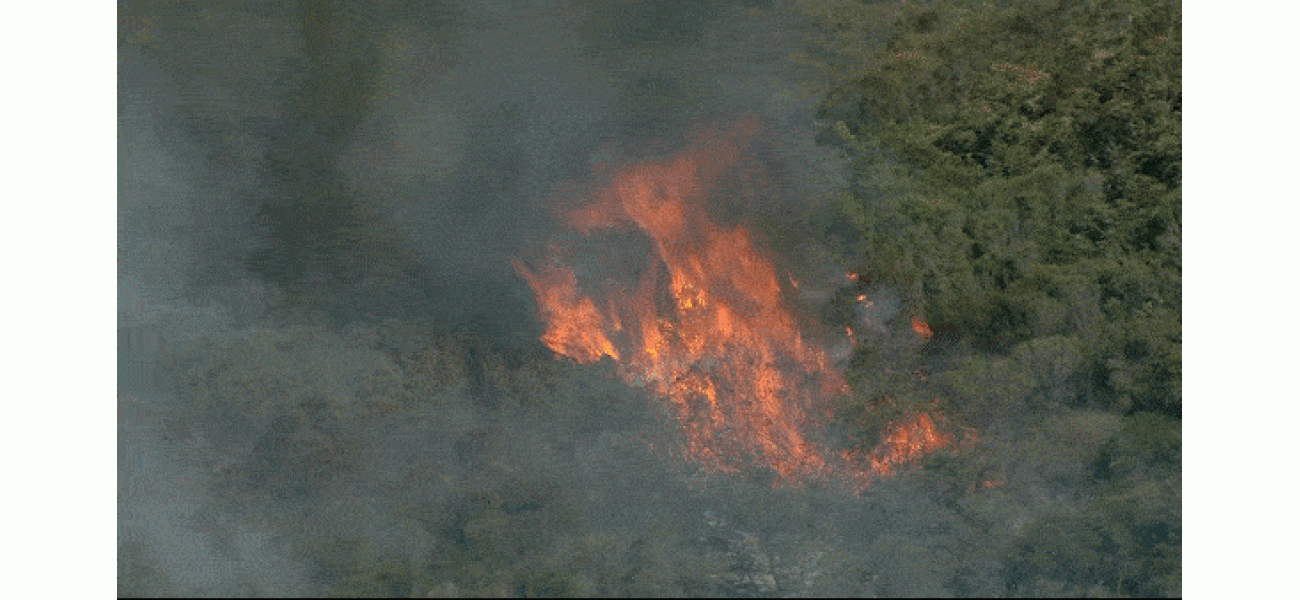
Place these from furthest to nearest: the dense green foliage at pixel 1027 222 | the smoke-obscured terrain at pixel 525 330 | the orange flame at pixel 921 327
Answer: the orange flame at pixel 921 327
the dense green foliage at pixel 1027 222
the smoke-obscured terrain at pixel 525 330

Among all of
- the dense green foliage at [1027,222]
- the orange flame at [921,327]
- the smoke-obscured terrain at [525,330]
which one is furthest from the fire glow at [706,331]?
the orange flame at [921,327]

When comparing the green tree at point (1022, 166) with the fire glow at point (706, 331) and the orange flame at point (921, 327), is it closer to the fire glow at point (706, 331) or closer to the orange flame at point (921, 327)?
the orange flame at point (921, 327)

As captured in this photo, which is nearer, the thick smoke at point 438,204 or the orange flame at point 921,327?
the thick smoke at point 438,204

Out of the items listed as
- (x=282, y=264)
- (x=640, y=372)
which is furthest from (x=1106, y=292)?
(x=282, y=264)

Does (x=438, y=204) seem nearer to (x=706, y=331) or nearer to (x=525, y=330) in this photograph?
(x=525, y=330)

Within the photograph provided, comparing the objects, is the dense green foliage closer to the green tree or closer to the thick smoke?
the green tree

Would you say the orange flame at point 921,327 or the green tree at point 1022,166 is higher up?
the green tree at point 1022,166

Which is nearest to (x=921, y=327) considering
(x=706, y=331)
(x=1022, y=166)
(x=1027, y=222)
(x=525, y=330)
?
(x=1027, y=222)

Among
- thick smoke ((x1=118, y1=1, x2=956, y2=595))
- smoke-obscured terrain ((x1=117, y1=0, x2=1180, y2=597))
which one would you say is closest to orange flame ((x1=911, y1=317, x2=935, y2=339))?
smoke-obscured terrain ((x1=117, y1=0, x2=1180, y2=597))
